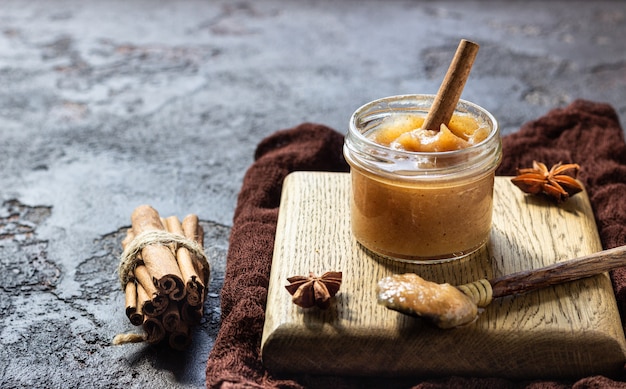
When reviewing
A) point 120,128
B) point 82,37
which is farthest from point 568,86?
point 82,37

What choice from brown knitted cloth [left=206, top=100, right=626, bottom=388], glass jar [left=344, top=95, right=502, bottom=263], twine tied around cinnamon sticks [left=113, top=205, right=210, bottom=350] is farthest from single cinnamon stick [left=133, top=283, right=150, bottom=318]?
glass jar [left=344, top=95, right=502, bottom=263]

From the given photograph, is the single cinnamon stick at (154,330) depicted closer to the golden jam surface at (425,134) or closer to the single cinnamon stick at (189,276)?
the single cinnamon stick at (189,276)

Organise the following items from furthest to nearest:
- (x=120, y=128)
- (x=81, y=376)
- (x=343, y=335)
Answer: (x=120, y=128) → (x=81, y=376) → (x=343, y=335)

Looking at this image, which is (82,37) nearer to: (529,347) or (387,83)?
(387,83)

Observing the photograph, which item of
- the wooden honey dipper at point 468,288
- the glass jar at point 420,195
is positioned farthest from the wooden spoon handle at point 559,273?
the glass jar at point 420,195

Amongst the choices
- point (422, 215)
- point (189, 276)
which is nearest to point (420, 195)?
point (422, 215)

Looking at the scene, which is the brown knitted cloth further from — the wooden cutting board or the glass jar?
the glass jar

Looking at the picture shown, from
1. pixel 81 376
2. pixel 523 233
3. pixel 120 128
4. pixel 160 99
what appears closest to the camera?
pixel 81 376
